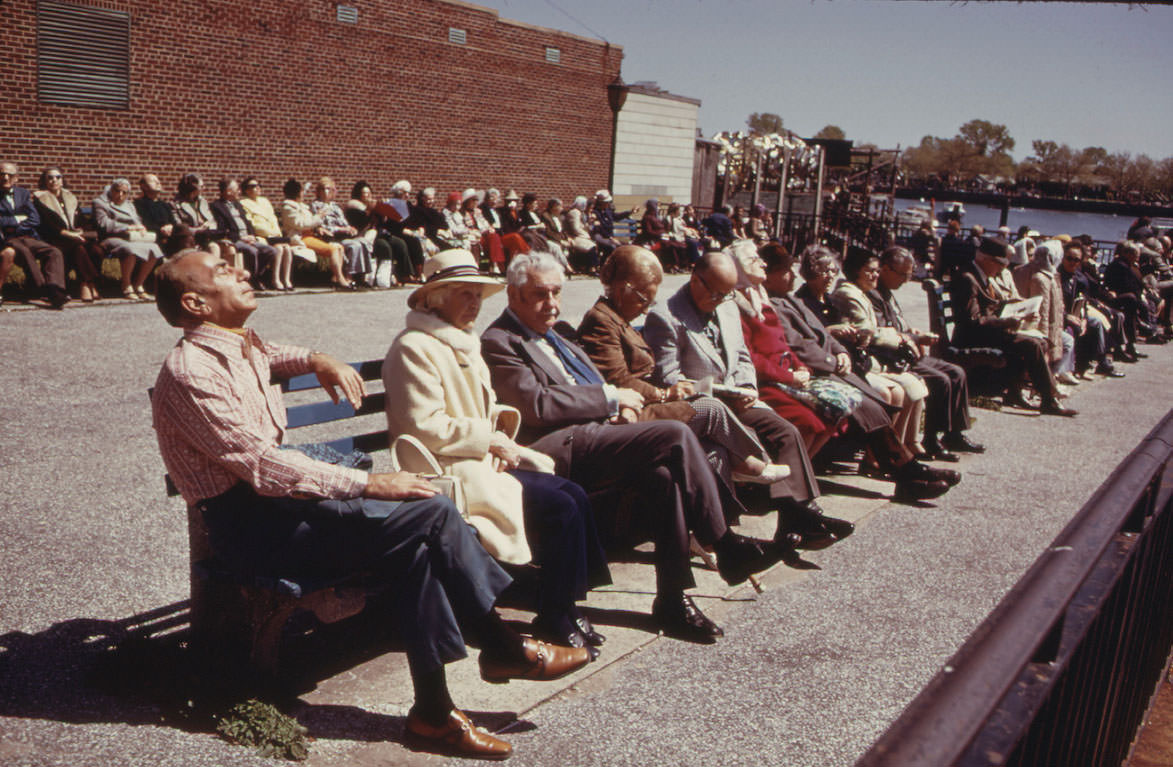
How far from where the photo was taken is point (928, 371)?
7.73 metres

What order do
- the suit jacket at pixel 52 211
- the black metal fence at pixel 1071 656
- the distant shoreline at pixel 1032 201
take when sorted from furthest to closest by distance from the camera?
the distant shoreline at pixel 1032 201, the suit jacket at pixel 52 211, the black metal fence at pixel 1071 656

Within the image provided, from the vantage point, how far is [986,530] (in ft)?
20.6

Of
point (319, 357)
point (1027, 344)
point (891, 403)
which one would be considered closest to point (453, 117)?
point (1027, 344)

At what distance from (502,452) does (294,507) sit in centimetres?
85

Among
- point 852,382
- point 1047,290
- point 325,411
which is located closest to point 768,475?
point 852,382

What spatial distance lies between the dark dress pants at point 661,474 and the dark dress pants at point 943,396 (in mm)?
3802

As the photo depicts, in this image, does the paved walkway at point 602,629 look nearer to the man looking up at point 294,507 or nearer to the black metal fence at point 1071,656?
the man looking up at point 294,507

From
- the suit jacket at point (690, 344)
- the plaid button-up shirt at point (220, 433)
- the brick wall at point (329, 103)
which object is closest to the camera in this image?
the plaid button-up shirt at point (220, 433)

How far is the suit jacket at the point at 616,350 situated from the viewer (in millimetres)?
5219

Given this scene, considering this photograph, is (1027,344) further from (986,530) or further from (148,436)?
(148,436)

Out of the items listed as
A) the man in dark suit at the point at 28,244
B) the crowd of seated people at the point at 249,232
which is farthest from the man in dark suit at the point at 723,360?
the man in dark suit at the point at 28,244

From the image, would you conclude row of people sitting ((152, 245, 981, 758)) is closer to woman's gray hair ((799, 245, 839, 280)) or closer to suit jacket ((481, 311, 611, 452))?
suit jacket ((481, 311, 611, 452))

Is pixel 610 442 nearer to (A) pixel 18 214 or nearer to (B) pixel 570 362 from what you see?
(B) pixel 570 362

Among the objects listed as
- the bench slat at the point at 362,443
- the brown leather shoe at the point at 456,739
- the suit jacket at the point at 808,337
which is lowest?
the brown leather shoe at the point at 456,739
